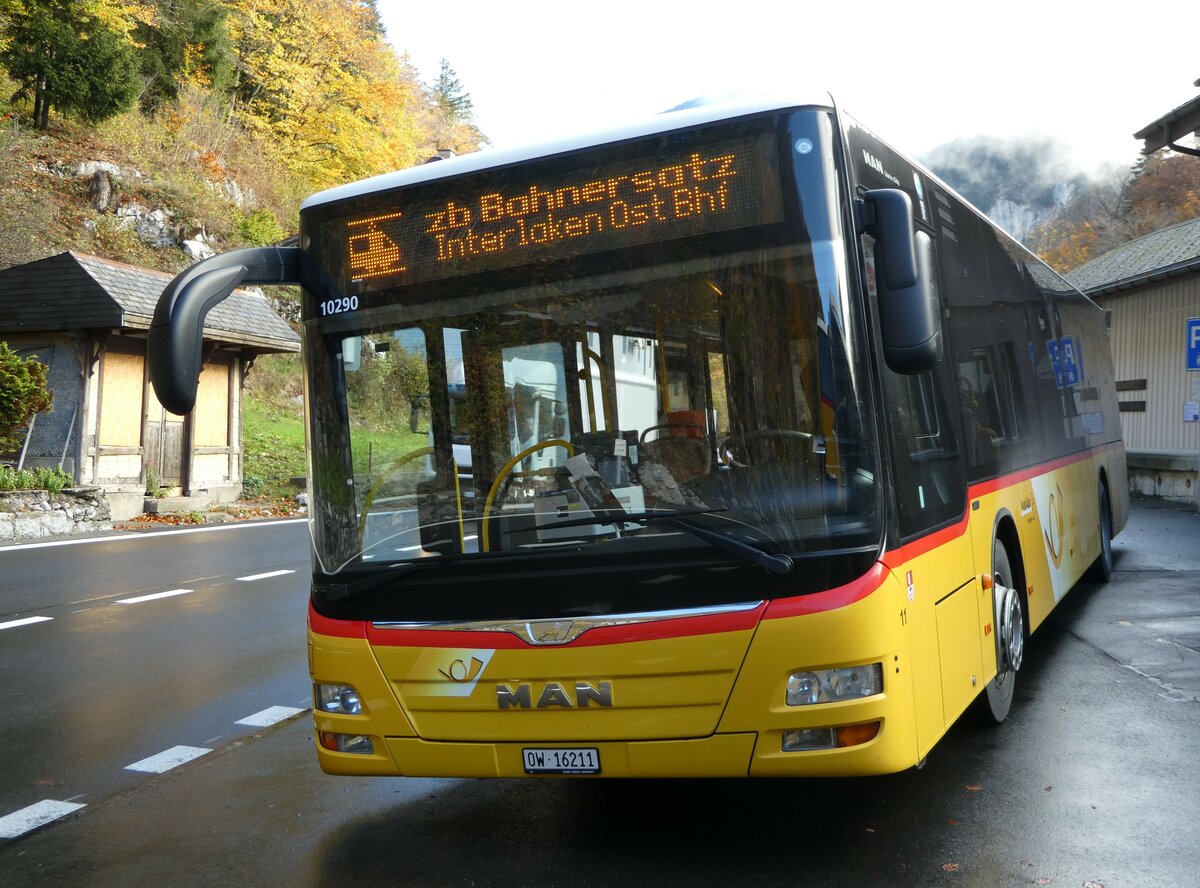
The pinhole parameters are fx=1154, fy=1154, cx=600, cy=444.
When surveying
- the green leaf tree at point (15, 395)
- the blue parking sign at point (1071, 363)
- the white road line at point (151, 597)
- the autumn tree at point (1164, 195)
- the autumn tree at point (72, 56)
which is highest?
the autumn tree at point (72, 56)

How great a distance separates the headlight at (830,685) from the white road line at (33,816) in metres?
3.49

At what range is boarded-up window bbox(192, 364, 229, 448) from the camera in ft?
95.4

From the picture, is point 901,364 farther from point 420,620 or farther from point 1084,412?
point 1084,412

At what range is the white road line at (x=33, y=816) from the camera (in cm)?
511

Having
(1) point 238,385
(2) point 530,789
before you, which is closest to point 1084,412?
(2) point 530,789

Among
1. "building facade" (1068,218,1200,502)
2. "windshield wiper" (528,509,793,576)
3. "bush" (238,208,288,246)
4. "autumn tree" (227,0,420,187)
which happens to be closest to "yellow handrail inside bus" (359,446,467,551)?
"windshield wiper" (528,509,793,576)

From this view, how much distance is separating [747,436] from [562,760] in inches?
53.9

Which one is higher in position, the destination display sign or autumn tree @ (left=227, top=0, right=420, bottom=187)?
autumn tree @ (left=227, top=0, right=420, bottom=187)

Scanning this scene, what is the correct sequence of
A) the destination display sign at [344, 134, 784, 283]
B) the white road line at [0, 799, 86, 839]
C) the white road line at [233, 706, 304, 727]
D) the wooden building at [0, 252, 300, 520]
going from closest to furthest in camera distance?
the destination display sign at [344, 134, 784, 283]
the white road line at [0, 799, 86, 839]
the white road line at [233, 706, 304, 727]
the wooden building at [0, 252, 300, 520]

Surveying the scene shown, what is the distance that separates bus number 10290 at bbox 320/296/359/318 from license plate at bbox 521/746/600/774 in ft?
6.14

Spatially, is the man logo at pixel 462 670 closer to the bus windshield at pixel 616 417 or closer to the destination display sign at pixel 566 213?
the bus windshield at pixel 616 417

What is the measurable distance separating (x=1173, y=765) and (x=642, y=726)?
9.02ft

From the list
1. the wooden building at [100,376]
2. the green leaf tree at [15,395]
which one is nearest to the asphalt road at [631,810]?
the green leaf tree at [15,395]

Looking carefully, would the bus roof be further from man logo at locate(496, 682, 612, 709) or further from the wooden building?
the wooden building
